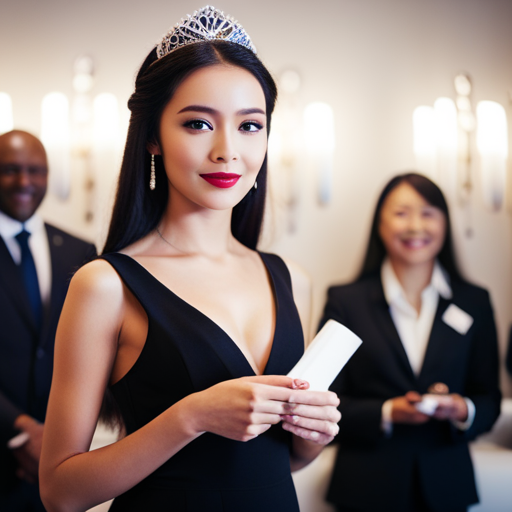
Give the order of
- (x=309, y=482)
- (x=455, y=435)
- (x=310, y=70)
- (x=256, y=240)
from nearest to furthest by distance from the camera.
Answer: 1. (x=256, y=240)
2. (x=455, y=435)
3. (x=309, y=482)
4. (x=310, y=70)

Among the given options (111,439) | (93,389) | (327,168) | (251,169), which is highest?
(327,168)

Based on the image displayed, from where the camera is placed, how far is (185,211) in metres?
1.08

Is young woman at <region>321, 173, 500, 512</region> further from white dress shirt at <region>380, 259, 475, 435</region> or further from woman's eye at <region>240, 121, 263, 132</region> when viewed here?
woman's eye at <region>240, 121, 263, 132</region>

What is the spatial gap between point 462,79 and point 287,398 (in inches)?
99.1

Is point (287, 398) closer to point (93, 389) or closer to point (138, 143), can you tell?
point (93, 389)

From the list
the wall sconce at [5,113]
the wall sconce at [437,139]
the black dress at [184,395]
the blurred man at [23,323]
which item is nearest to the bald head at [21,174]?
the blurred man at [23,323]

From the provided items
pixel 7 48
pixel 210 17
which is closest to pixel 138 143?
pixel 210 17

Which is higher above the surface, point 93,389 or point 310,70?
point 310,70

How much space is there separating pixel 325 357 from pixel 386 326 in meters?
1.29

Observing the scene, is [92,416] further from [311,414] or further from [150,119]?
[150,119]

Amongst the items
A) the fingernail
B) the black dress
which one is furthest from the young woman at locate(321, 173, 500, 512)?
the fingernail

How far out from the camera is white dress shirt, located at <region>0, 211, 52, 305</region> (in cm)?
207

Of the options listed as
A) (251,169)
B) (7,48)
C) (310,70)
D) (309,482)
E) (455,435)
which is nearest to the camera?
(251,169)

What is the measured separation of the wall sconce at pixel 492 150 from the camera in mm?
2916
